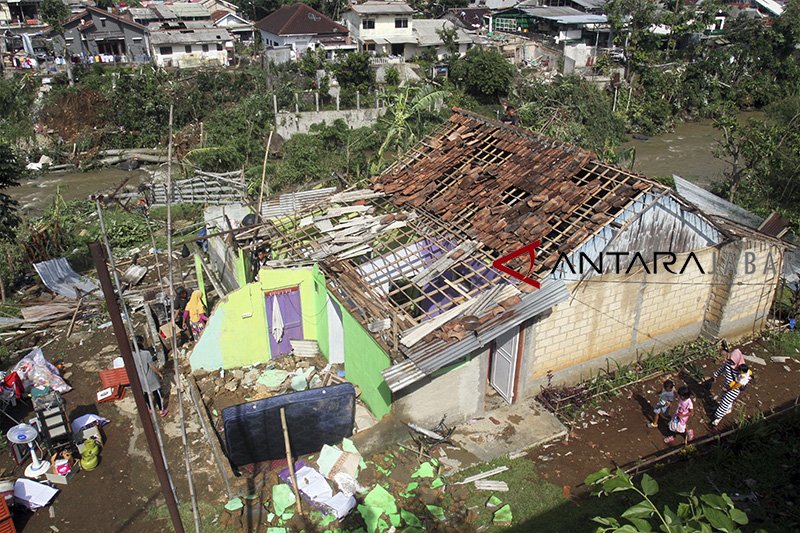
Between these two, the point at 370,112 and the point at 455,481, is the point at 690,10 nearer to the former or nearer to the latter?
the point at 370,112

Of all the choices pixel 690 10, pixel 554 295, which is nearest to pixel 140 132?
pixel 554 295

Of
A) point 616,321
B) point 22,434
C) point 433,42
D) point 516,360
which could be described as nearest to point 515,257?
point 516,360

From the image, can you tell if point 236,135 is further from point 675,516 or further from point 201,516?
point 675,516

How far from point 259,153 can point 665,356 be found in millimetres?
22490

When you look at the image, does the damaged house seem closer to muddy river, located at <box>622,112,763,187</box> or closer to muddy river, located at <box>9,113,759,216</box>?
muddy river, located at <box>9,113,759,216</box>

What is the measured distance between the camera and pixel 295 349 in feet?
42.6

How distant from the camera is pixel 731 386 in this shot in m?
10.7

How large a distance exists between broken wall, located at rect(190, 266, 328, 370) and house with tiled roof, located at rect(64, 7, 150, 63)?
40.1 meters

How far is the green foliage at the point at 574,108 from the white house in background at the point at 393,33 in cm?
1044

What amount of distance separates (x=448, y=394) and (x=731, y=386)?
5.33m

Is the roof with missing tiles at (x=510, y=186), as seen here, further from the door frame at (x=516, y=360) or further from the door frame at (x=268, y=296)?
the door frame at (x=268, y=296)

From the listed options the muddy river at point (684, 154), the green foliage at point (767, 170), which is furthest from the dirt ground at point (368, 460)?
the muddy river at point (684, 154)

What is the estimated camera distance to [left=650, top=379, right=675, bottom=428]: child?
10458mm

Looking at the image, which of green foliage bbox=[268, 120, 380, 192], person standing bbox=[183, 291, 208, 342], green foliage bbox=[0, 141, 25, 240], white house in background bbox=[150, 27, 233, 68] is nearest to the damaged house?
person standing bbox=[183, 291, 208, 342]
